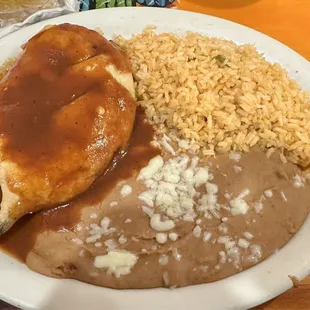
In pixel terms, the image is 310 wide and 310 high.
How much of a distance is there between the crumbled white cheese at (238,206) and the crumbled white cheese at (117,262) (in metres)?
0.43

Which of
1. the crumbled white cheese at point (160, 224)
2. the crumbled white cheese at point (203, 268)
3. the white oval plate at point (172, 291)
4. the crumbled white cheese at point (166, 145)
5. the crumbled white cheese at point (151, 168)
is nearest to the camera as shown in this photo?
the white oval plate at point (172, 291)

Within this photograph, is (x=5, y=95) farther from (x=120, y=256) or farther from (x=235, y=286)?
(x=235, y=286)

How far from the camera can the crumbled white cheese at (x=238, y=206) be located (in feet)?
5.69

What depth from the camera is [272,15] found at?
109 inches

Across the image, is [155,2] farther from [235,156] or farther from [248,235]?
[248,235]

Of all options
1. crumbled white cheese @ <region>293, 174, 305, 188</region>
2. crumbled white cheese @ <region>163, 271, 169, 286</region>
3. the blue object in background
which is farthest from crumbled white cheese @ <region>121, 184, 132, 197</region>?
the blue object in background

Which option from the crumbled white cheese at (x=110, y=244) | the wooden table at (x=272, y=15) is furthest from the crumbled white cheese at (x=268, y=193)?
the wooden table at (x=272, y=15)

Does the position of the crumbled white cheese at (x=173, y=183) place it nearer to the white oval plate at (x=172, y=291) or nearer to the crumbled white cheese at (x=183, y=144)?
the crumbled white cheese at (x=183, y=144)

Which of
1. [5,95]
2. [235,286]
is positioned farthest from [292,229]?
[5,95]

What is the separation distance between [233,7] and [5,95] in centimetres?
164

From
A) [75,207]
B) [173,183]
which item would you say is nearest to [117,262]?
[75,207]

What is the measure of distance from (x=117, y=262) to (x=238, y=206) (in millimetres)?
518

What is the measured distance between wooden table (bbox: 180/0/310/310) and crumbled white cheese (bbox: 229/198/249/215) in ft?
3.91

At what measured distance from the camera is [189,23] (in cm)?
249
